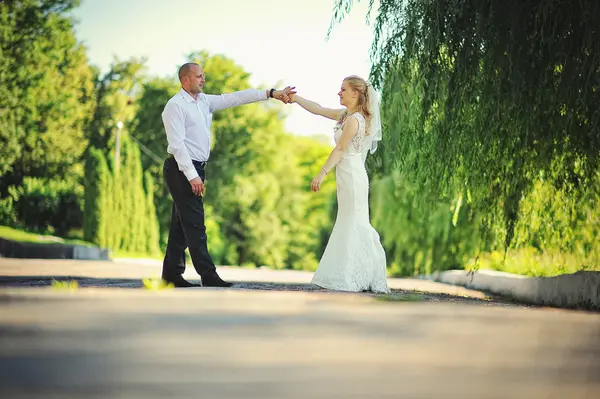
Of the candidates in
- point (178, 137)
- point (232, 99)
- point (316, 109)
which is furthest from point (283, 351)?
point (316, 109)

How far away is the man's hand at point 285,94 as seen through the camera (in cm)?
1115

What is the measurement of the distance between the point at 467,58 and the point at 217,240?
2153 inches

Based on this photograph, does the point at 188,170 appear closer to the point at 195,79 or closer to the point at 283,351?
the point at 195,79

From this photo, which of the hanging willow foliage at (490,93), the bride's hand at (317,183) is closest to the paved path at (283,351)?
Answer: the bride's hand at (317,183)

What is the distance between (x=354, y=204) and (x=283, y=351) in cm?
610

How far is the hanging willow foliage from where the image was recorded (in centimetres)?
901

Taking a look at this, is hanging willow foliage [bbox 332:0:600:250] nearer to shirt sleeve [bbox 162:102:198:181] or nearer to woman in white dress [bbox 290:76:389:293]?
woman in white dress [bbox 290:76:389:293]

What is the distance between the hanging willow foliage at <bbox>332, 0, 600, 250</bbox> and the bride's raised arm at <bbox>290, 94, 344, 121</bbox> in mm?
610

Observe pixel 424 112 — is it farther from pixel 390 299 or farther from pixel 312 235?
pixel 312 235

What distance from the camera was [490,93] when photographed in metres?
9.59

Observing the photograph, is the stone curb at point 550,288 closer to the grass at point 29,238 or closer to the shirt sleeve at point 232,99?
the shirt sleeve at point 232,99

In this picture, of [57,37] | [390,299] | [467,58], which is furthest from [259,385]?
[57,37]

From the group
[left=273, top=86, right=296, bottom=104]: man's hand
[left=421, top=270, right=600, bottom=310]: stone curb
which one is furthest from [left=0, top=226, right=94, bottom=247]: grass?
[left=273, top=86, right=296, bottom=104]: man's hand

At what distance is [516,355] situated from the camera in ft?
14.5
